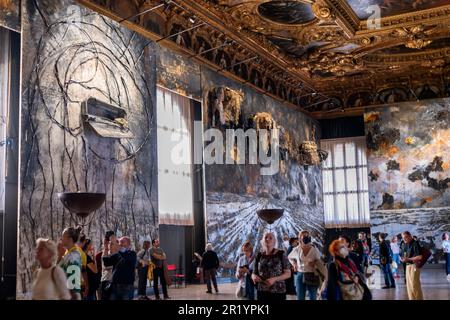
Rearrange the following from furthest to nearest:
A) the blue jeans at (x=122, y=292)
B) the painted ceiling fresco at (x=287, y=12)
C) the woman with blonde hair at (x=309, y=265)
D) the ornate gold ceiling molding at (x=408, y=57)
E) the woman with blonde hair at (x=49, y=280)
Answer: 1. the ornate gold ceiling molding at (x=408, y=57)
2. the painted ceiling fresco at (x=287, y=12)
3. the woman with blonde hair at (x=309, y=265)
4. the blue jeans at (x=122, y=292)
5. the woman with blonde hair at (x=49, y=280)

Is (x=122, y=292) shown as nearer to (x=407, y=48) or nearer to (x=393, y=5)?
(x=393, y=5)

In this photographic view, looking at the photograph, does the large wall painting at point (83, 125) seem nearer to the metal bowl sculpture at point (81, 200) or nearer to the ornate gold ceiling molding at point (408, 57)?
the metal bowl sculpture at point (81, 200)

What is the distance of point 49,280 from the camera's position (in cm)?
531

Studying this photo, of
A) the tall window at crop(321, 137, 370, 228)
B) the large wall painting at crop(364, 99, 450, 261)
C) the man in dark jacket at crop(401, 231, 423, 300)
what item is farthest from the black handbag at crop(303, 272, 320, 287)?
the tall window at crop(321, 137, 370, 228)

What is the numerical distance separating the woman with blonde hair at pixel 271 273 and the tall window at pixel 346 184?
24830 mm

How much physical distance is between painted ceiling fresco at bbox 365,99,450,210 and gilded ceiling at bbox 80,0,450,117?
1.00 m

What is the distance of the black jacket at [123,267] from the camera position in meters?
7.96

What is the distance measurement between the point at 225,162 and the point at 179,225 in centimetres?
340

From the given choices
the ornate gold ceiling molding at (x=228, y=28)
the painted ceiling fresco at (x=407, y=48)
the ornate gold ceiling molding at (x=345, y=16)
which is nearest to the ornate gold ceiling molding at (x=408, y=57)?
the painted ceiling fresco at (x=407, y=48)

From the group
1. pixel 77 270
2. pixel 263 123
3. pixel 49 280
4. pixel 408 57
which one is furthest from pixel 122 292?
pixel 408 57

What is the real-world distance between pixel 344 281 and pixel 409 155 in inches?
957

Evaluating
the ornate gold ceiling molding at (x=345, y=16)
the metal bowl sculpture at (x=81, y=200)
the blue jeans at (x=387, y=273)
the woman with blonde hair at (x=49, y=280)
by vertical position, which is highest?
the ornate gold ceiling molding at (x=345, y=16)

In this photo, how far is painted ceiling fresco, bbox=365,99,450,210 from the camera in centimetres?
2925

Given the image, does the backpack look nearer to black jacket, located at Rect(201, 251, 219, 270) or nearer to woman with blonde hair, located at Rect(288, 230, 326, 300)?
woman with blonde hair, located at Rect(288, 230, 326, 300)
